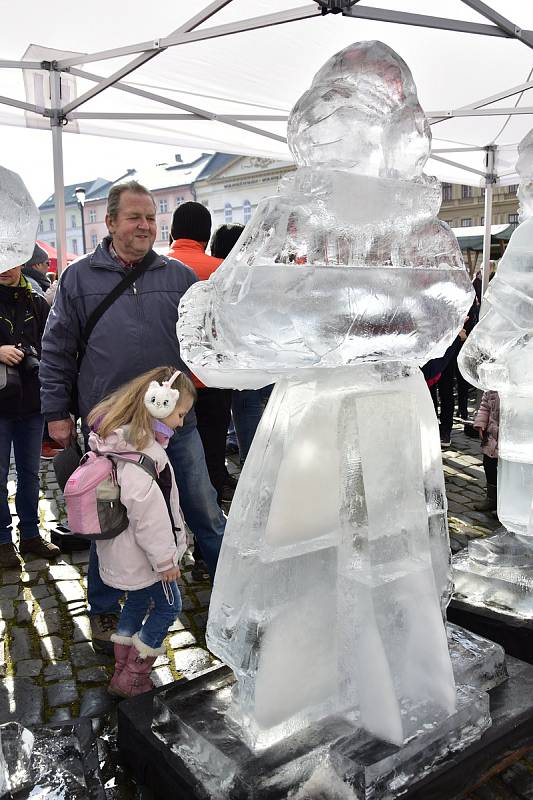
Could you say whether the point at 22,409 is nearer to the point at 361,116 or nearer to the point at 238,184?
the point at 361,116

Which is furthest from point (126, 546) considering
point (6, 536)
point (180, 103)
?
point (180, 103)

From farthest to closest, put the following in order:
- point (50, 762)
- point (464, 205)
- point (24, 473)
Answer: point (464, 205), point (24, 473), point (50, 762)

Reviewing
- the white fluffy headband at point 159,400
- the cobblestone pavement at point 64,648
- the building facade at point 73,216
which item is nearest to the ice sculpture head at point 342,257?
the white fluffy headband at point 159,400

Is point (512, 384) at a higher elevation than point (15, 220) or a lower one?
lower

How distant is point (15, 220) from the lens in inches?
55.9

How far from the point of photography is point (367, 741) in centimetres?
161

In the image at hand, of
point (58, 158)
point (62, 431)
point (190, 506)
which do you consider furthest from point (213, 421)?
point (58, 158)

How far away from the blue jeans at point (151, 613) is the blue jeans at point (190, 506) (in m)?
0.36

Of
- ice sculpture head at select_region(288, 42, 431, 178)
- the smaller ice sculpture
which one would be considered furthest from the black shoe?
ice sculpture head at select_region(288, 42, 431, 178)

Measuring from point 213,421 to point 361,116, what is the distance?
2.11 metres

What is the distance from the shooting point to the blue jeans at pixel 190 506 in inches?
105

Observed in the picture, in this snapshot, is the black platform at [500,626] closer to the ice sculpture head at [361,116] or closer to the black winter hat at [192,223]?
the ice sculpture head at [361,116]

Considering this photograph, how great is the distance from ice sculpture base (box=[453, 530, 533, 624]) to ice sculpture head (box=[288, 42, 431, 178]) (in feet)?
5.56

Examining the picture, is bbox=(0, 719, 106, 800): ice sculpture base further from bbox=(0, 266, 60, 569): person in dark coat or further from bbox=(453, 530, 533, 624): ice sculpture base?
bbox=(0, 266, 60, 569): person in dark coat
